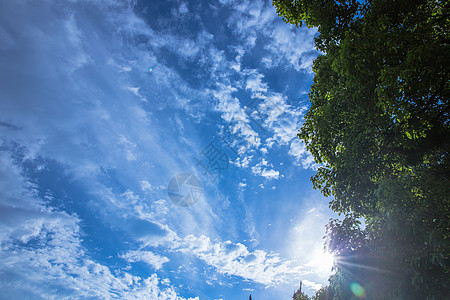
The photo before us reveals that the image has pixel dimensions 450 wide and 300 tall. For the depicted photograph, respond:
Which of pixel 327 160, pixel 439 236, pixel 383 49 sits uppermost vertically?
pixel 383 49

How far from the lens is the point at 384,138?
7152 millimetres

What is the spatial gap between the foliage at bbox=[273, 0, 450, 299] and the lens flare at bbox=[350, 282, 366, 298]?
4 centimetres

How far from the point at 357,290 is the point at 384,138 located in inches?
214

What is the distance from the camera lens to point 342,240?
802 centimetres

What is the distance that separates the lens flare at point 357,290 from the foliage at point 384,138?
37 millimetres

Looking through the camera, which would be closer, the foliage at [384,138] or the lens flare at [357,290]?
the foliage at [384,138]

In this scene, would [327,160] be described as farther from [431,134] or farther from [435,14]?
[435,14]

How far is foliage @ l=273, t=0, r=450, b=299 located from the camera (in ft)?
17.4

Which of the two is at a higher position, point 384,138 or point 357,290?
point 384,138

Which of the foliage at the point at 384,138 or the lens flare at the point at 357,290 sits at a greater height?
the foliage at the point at 384,138

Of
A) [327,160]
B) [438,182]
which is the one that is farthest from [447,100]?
[327,160]

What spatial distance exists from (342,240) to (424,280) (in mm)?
2618

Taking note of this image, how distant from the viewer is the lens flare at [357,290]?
7.18m

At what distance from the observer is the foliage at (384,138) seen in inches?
209
